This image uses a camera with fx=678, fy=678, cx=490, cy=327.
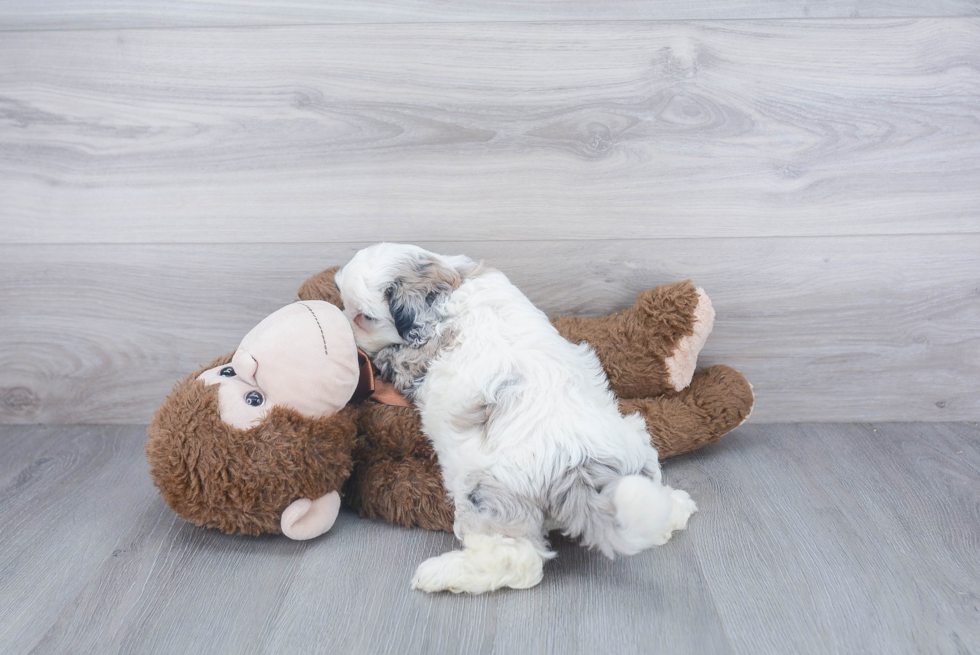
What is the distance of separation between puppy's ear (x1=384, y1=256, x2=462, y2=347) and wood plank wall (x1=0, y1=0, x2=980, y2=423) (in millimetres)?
320

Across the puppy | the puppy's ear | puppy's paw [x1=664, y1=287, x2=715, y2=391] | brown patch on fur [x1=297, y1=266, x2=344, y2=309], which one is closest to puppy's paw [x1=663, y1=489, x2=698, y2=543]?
the puppy

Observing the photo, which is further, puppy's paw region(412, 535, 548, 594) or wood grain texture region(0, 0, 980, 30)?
wood grain texture region(0, 0, 980, 30)

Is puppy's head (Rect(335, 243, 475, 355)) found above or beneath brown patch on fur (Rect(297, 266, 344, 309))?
above

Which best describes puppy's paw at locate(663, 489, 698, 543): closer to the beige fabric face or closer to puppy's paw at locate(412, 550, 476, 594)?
puppy's paw at locate(412, 550, 476, 594)

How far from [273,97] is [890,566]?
1.47 metres

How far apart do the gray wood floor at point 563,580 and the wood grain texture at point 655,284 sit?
23 centimetres

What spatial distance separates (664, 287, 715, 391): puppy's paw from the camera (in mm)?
1382

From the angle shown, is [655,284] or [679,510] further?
[655,284]

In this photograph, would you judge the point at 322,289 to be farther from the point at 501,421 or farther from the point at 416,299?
the point at 501,421

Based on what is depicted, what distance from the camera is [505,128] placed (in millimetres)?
1462

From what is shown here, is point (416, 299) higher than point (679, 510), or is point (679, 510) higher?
point (416, 299)

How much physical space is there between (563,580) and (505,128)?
0.92 metres

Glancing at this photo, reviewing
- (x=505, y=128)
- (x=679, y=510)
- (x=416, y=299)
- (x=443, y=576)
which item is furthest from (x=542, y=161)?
(x=443, y=576)

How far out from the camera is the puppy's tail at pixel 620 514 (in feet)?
3.13
